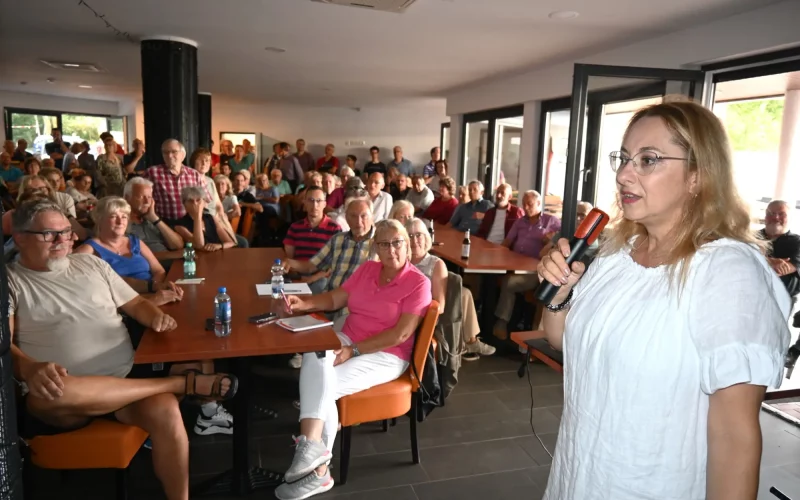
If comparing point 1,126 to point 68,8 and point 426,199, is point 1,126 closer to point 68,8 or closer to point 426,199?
point 68,8

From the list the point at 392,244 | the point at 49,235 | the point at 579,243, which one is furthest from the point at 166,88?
the point at 579,243

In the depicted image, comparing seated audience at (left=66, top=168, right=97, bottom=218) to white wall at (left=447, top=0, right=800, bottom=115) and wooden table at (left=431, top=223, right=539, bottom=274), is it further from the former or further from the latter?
white wall at (left=447, top=0, right=800, bottom=115)

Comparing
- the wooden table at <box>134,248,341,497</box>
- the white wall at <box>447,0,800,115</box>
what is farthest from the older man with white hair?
the white wall at <box>447,0,800,115</box>

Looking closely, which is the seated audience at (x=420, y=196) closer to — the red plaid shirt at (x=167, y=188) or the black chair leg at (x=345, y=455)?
the red plaid shirt at (x=167, y=188)

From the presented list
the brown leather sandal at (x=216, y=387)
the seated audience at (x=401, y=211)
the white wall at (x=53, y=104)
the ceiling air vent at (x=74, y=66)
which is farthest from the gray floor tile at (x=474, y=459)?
the white wall at (x=53, y=104)

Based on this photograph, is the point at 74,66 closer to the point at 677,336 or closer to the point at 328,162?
the point at 328,162

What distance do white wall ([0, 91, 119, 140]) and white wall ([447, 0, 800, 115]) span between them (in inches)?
462

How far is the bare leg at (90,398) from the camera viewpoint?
1938 millimetres

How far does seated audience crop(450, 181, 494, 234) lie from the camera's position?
6.55m

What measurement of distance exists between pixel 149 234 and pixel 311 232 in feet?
4.05

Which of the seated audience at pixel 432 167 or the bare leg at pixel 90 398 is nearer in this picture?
the bare leg at pixel 90 398

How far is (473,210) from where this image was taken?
6.64 meters

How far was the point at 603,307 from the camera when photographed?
3.51ft

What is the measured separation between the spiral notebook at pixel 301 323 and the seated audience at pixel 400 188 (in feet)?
20.2
